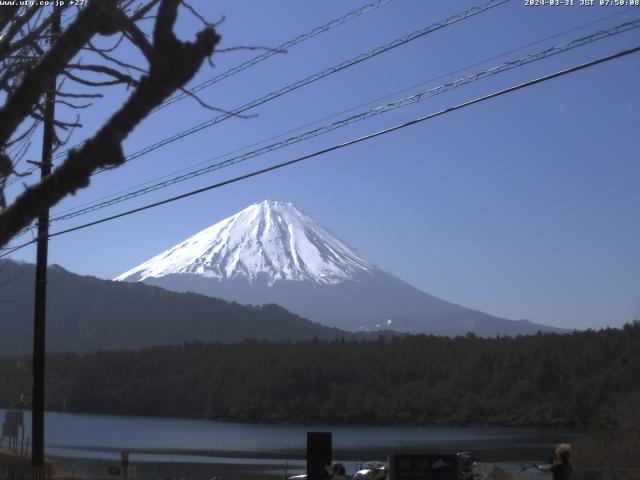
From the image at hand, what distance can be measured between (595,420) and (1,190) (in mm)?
37196

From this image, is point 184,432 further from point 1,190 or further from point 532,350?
point 1,190

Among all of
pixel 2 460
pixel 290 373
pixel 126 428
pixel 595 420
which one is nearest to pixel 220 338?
pixel 290 373

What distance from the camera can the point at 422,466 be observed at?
12906 millimetres

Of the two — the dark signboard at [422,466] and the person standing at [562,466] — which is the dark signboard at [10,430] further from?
the person standing at [562,466]

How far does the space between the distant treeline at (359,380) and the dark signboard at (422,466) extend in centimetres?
8033

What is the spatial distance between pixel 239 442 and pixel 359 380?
126 ft

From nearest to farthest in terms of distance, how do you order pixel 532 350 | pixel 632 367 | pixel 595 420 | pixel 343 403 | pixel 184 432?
pixel 595 420
pixel 632 367
pixel 184 432
pixel 532 350
pixel 343 403

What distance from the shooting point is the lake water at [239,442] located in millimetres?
54972

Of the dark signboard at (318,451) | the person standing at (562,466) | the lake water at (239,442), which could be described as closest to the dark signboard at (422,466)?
the dark signboard at (318,451)

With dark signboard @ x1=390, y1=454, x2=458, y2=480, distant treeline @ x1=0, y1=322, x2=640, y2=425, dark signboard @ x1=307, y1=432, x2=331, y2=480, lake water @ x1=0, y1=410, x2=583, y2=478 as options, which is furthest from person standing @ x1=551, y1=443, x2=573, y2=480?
distant treeline @ x1=0, y1=322, x2=640, y2=425

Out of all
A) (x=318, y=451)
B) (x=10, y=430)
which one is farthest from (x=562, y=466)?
(x=10, y=430)

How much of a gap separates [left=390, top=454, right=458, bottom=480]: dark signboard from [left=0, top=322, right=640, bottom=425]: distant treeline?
80332 millimetres

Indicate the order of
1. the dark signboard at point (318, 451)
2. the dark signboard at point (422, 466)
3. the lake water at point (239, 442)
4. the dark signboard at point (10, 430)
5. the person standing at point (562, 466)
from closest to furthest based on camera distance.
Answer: the person standing at point (562, 466) < the dark signboard at point (318, 451) < the dark signboard at point (422, 466) < the dark signboard at point (10, 430) < the lake water at point (239, 442)

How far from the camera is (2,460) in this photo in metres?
22.8
